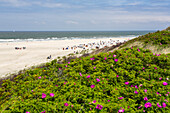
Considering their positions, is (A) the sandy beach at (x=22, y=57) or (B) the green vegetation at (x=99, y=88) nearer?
(B) the green vegetation at (x=99, y=88)

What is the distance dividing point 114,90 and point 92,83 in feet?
2.30

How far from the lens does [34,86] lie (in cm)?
469

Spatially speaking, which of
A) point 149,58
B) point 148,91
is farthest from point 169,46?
point 148,91

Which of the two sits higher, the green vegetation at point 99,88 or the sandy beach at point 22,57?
the green vegetation at point 99,88

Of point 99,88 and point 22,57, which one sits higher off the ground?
point 99,88

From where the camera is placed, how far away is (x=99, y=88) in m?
4.18

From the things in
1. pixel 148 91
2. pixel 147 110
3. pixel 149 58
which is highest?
pixel 149 58

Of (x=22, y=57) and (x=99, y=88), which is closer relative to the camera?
(x=99, y=88)

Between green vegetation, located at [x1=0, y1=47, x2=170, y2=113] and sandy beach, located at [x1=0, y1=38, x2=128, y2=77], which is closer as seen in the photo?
green vegetation, located at [x1=0, y1=47, x2=170, y2=113]

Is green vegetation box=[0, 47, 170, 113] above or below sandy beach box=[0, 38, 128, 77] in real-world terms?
above

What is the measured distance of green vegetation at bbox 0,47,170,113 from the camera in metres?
3.46

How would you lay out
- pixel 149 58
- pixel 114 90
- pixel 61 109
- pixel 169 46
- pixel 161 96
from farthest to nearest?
pixel 169 46 < pixel 149 58 < pixel 114 90 < pixel 161 96 < pixel 61 109

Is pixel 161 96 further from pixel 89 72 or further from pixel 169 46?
pixel 169 46

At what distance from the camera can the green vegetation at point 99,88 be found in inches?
136
